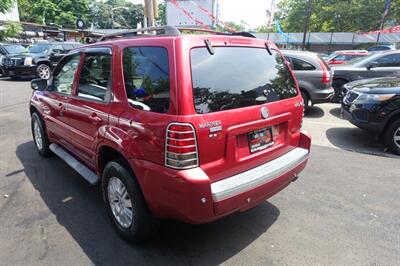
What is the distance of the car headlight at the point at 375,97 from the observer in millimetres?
5281

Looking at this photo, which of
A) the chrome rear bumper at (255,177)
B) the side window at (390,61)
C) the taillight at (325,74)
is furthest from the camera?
the side window at (390,61)

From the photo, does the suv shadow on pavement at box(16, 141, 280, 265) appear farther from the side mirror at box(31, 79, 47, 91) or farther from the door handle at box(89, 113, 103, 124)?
the side mirror at box(31, 79, 47, 91)

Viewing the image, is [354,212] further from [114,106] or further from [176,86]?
[114,106]

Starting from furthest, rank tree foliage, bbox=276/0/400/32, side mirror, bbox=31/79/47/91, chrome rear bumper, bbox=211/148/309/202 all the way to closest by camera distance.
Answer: tree foliage, bbox=276/0/400/32 < side mirror, bbox=31/79/47/91 < chrome rear bumper, bbox=211/148/309/202

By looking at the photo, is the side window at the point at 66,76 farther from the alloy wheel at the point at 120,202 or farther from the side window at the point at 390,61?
the side window at the point at 390,61

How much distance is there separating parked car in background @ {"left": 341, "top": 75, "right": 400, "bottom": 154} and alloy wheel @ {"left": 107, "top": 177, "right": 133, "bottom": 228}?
4.70 meters

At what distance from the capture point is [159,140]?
7.54 feet

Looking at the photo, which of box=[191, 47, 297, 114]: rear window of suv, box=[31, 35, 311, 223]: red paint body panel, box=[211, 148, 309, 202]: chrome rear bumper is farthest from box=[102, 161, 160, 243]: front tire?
box=[191, 47, 297, 114]: rear window of suv

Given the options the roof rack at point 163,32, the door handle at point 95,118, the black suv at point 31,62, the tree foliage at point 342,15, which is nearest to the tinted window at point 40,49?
the black suv at point 31,62

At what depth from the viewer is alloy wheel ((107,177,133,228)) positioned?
281cm

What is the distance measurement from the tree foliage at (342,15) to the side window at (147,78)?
40185mm

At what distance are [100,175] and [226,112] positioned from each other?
1683mm

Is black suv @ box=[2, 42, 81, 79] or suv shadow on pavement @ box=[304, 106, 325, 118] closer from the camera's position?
suv shadow on pavement @ box=[304, 106, 325, 118]

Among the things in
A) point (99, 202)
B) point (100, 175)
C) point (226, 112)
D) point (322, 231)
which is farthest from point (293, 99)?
point (99, 202)
